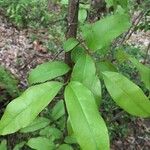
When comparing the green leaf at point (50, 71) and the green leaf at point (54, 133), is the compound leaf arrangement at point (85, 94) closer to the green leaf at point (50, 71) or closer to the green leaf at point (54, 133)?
the green leaf at point (50, 71)

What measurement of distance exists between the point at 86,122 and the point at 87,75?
304mm

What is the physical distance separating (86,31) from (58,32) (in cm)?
462

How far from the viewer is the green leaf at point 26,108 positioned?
1.21 metres

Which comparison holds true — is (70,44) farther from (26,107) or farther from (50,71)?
(26,107)

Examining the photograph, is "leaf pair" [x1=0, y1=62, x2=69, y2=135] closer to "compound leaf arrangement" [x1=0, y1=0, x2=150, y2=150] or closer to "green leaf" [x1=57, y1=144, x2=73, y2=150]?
"compound leaf arrangement" [x1=0, y1=0, x2=150, y2=150]

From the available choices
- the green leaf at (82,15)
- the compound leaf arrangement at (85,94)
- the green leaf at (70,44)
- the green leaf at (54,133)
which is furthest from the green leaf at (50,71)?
the green leaf at (54,133)

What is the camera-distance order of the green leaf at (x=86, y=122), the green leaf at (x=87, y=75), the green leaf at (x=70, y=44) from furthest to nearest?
the green leaf at (x=70, y=44) → the green leaf at (x=87, y=75) → the green leaf at (x=86, y=122)

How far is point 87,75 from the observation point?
1.39 m

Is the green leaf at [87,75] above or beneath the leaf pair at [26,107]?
above

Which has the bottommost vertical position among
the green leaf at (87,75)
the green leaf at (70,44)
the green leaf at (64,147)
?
the green leaf at (64,147)

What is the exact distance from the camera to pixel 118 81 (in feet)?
4.33

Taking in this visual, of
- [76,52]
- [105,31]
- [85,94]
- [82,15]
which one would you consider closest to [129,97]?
[85,94]

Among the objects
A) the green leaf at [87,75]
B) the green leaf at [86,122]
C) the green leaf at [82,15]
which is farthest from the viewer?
the green leaf at [82,15]

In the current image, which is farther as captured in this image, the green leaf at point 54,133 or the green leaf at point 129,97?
the green leaf at point 54,133
